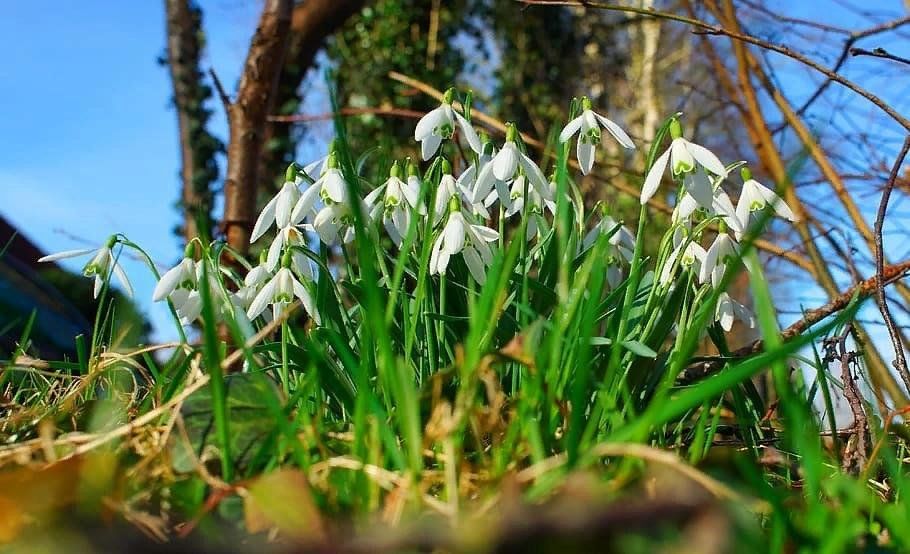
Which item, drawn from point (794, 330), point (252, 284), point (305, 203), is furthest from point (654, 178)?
point (252, 284)

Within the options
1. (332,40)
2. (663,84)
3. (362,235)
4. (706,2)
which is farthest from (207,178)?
(663,84)

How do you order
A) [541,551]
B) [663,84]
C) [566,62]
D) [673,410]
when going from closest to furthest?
[541,551] → [673,410] → [566,62] → [663,84]

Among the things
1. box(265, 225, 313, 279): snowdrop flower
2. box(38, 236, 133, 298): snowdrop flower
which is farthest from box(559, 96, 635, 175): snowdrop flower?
box(38, 236, 133, 298): snowdrop flower

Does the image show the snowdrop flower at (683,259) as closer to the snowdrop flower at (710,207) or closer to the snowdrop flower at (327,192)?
the snowdrop flower at (710,207)

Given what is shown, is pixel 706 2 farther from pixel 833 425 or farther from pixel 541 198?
pixel 833 425

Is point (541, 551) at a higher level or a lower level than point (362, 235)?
lower
